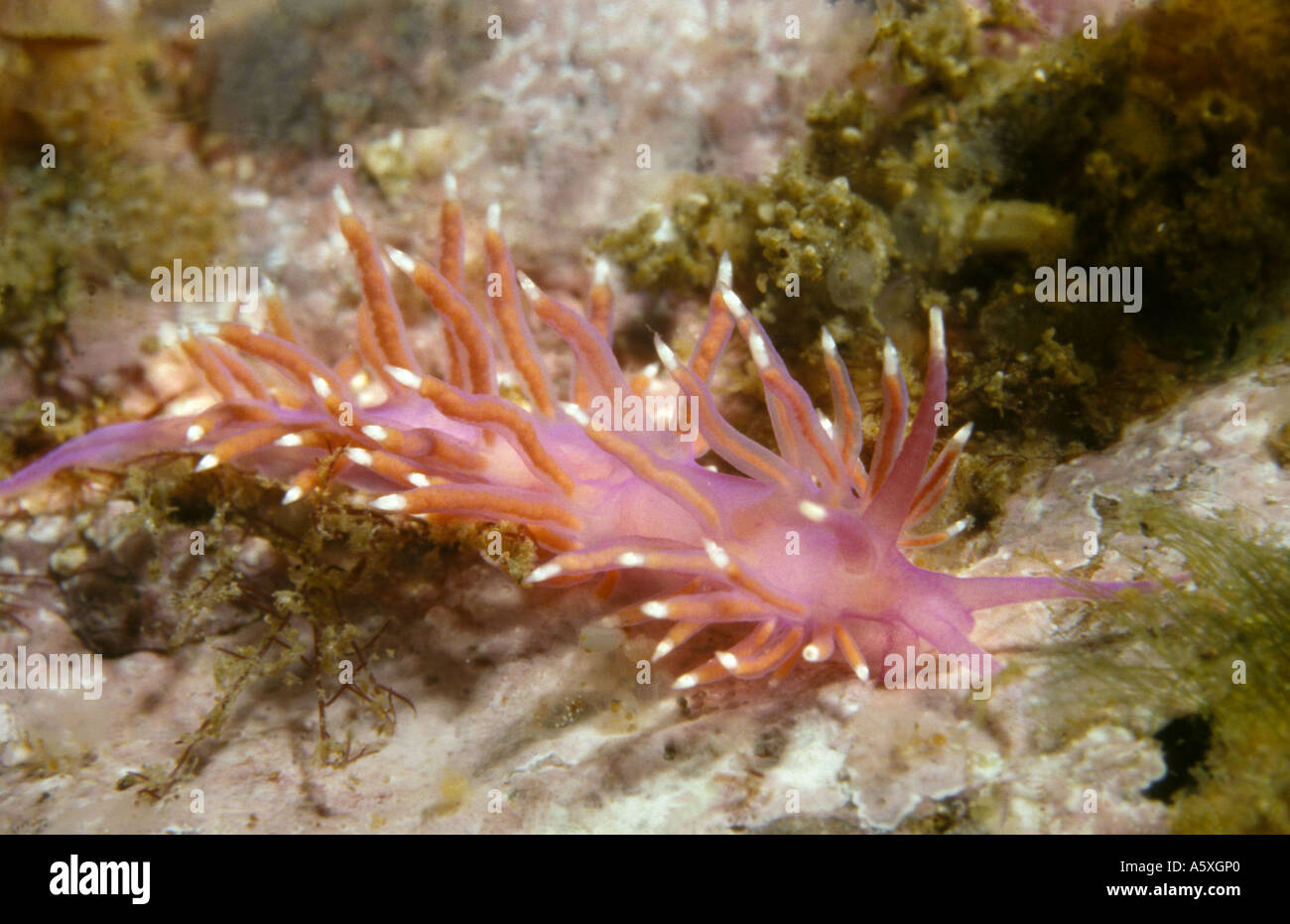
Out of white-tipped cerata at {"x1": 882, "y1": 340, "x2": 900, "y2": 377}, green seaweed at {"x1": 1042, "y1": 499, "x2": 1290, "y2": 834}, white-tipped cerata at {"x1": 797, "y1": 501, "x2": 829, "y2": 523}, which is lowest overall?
green seaweed at {"x1": 1042, "y1": 499, "x2": 1290, "y2": 834}

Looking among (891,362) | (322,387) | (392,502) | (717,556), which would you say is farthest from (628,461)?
(322,387)

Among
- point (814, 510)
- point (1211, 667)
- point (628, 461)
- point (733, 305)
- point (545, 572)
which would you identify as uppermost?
point (733, 305)

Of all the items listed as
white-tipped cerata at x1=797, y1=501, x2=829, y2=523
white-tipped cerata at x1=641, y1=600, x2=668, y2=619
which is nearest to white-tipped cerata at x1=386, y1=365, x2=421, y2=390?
white-tipped cerata at x1=641, y1=600, x2=668, y2=619

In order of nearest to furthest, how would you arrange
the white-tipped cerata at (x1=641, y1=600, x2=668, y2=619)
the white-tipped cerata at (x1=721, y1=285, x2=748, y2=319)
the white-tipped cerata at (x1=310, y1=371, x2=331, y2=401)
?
the white-tipped cerata at (x1=641, y1=600, x2=668, y2=619)
the white-tipped cerata at (x1=721, y1=285, x2=748, y2=319)
the white-tipped cerata at (x1=310, y1=371, x2=331, y2=401)

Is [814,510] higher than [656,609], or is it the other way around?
[814,510]

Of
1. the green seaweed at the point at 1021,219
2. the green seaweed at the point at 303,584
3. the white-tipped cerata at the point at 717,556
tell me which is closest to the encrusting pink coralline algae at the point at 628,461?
the white-tipped cerata at the point at 717,556

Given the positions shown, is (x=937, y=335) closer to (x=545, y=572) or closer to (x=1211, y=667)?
(x=1211, y=667)

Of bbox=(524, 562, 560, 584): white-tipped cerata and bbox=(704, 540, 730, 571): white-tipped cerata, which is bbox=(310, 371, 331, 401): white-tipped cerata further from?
bbox=(704, 540, 730, 571): white-tipped cerata

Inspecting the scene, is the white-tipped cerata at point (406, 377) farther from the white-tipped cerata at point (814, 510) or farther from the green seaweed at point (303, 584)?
the white-tipped cerata at point (814, 510)

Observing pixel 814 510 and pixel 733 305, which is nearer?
pixel 814 510
